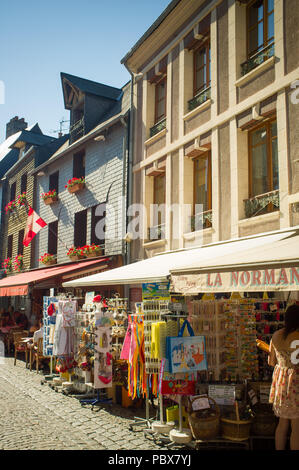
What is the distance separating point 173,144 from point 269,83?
3.29 metres

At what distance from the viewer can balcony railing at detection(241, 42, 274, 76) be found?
8.12 metres

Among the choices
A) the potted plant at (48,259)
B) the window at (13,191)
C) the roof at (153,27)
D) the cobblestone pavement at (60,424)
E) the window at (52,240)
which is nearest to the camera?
the cobblestone pavement at (60,424)

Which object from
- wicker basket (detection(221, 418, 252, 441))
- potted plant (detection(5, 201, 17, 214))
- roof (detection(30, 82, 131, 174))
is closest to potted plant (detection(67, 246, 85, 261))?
roof (detection(30, 82, 131, 174))

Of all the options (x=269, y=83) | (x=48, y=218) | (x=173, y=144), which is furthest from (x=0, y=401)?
(x=48, y=218)

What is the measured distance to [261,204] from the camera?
8.01 meters

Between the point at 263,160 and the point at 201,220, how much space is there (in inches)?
82.3

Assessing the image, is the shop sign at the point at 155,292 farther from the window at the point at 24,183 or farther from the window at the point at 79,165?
the window at the point at 24,183

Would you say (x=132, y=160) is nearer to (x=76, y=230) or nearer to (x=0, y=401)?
(x=76, y=230)

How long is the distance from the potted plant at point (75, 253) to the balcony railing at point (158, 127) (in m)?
4.67

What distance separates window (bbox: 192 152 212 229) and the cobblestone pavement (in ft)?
14.5

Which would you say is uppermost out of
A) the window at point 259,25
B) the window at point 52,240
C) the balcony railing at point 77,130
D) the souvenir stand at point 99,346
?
the balcony railing at point 77,130

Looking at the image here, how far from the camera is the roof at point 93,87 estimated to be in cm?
1609

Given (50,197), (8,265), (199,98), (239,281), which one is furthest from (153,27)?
(8,265)

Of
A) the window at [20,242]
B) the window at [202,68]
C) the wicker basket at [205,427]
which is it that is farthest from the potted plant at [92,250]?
the wicker basket at [205,427]
